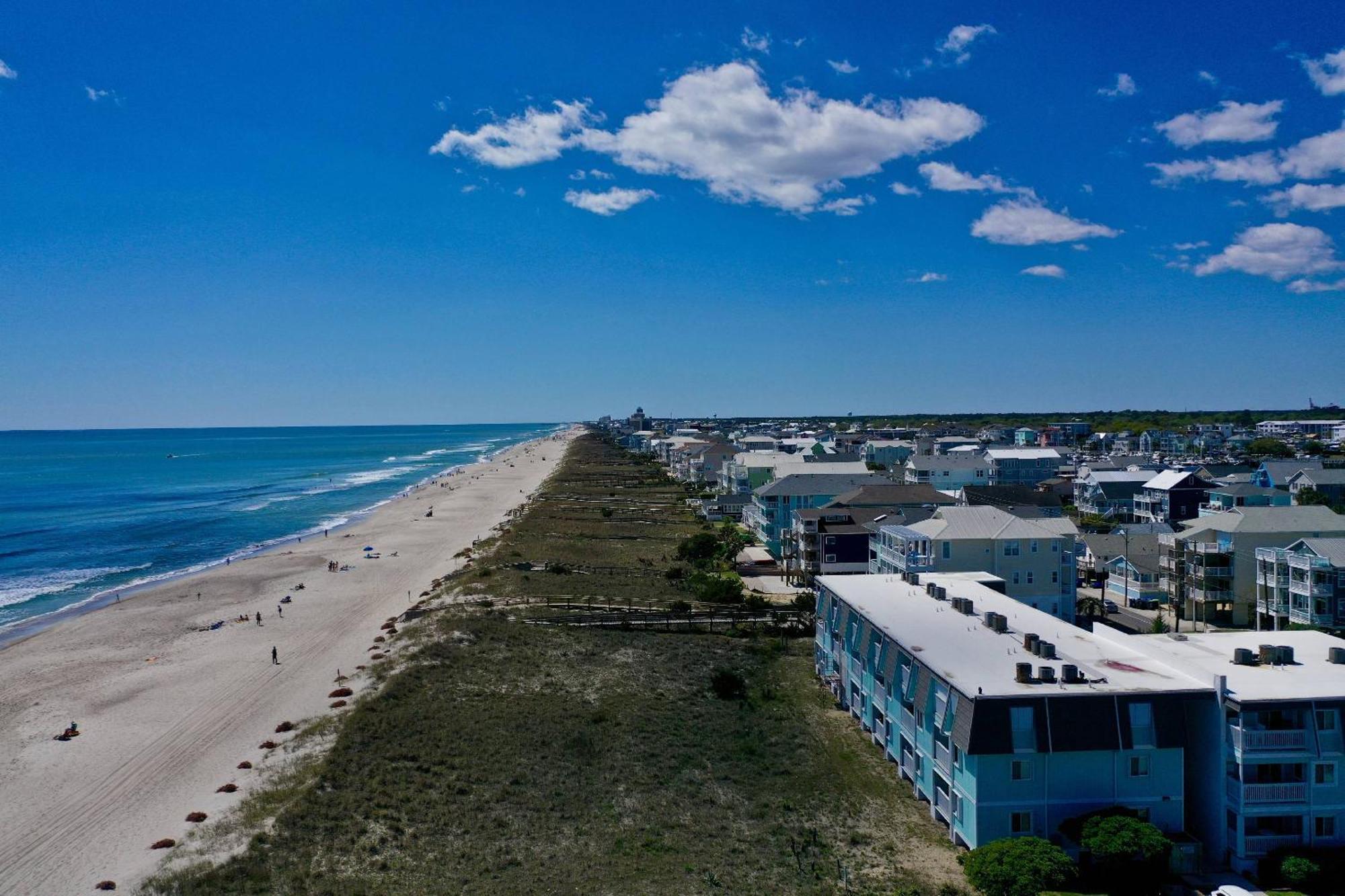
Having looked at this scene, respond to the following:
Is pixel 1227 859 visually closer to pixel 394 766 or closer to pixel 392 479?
pixel 394 766

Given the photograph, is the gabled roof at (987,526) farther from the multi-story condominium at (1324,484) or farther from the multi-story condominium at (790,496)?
the multi-story condominium at (1324,484)

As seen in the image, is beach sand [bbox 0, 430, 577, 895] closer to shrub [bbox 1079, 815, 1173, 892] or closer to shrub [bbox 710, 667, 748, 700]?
shrub [bbox 710, 667, 748, 700]

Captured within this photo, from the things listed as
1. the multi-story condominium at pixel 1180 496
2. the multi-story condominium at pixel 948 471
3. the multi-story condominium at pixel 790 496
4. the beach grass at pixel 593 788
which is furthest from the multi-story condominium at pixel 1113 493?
the beach grass at pixel 593 788

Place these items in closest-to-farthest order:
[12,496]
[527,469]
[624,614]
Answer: [624,614]
[12,496]
[527,469]

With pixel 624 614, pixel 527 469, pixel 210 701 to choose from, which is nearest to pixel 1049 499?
pixel 624 614

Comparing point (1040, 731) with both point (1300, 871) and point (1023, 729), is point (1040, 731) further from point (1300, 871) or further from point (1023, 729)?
point (1300, 871)

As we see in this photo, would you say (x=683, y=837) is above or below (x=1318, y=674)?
below

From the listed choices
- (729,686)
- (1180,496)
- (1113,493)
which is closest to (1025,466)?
(1113,493)

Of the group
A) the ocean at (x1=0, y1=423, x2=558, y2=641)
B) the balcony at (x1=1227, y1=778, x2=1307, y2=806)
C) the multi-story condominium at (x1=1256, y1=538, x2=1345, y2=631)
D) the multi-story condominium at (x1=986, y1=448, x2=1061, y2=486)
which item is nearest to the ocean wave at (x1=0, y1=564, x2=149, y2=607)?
the ocean at (x1=0, y1=423, x2=558, y2=641)
